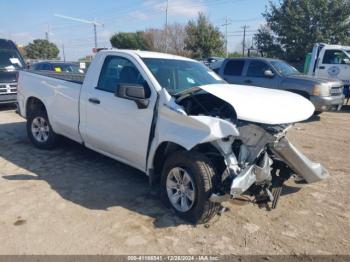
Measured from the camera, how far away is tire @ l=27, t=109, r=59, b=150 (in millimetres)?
6285

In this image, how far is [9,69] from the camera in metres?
11.9

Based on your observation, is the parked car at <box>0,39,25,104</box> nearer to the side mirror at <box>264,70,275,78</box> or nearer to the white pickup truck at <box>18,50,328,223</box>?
the white pickup truck at <box>18,50,328,223</box>

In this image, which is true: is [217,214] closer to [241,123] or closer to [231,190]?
[231,190]

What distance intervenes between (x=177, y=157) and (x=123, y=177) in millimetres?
1560

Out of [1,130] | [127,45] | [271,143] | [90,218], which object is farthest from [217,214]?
[127,45]

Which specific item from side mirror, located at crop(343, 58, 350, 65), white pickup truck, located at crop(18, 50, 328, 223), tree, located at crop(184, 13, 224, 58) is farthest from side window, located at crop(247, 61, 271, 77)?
tree, located at crop(184, 13, 224, 58)

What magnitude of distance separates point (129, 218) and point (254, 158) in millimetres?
1564

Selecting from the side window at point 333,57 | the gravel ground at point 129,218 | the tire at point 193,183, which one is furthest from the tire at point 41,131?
the side window at point 333,57

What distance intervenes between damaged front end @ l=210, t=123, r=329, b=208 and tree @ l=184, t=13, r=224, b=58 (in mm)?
32929

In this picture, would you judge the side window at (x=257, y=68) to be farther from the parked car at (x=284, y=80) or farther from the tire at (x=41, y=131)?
the tire at (x=41, y=131)

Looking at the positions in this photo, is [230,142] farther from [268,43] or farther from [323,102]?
[268,43]

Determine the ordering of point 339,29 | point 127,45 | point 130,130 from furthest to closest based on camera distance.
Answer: point 127,45, point 339,29, point 130,130

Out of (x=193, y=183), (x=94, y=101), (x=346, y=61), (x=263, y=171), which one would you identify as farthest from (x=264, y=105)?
(x=346, y=61)

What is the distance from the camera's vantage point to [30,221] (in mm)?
3801
